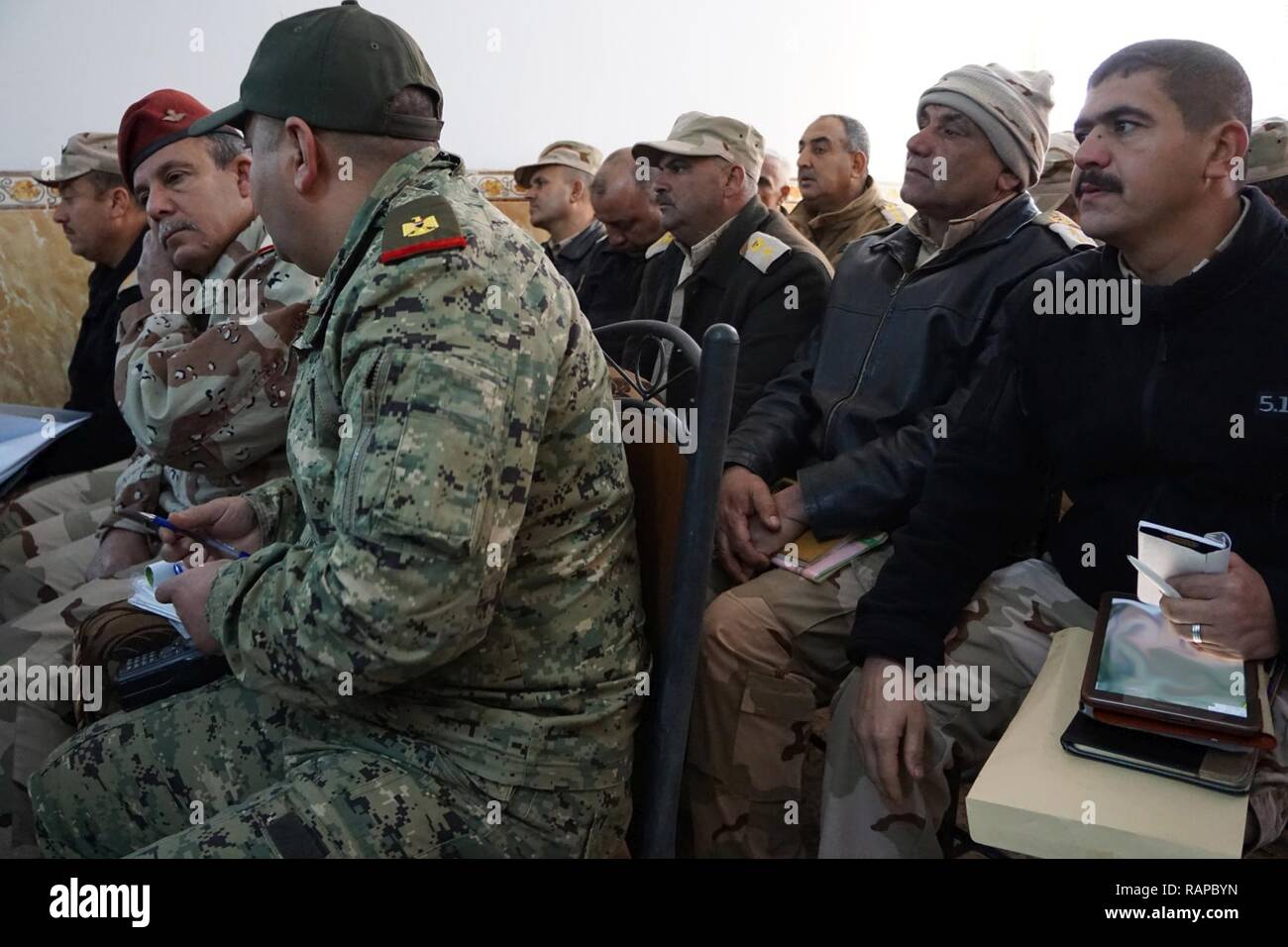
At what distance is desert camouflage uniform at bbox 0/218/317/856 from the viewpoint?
1448mm

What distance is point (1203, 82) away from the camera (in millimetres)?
1393

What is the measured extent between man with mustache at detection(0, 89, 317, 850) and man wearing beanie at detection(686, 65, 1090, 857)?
735mm

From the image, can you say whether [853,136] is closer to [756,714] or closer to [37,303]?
[756,714]

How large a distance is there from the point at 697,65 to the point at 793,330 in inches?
100

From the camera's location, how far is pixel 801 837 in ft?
5.33

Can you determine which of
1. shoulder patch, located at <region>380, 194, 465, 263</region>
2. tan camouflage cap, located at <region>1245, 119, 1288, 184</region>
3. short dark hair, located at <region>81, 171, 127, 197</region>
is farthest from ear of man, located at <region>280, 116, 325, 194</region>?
short dark hair, located at <region>81, 171, 127, 197</region>

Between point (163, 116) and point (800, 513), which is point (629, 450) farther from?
point (163, 116)

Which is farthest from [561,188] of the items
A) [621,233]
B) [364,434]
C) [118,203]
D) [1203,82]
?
[364,434]

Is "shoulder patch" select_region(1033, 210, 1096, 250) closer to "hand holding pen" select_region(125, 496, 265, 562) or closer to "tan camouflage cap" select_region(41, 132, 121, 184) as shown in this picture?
"hand holding pen" select_region(125, 496, 265, 562)

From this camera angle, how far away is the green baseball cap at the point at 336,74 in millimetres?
1055

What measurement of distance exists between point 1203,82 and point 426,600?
1212mm

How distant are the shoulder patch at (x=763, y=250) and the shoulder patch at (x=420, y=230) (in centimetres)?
145

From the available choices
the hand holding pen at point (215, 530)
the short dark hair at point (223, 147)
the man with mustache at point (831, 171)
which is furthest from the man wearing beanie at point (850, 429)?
the man with mustache at point (831, 171)

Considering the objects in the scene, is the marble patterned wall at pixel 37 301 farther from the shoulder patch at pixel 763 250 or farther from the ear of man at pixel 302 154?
the ear of man at pixel 302 154
